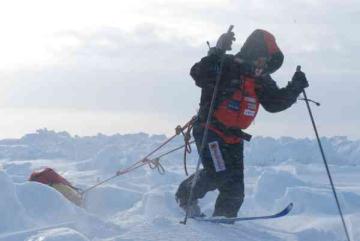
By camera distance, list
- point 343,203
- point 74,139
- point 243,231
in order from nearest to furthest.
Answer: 1. point 243,231
2. point 343,203
3. point 74,139

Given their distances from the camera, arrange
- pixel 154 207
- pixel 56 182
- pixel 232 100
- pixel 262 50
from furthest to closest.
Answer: pixel 56 182 < pixel 154 207 < pixel 262 50 < pixel 232 100

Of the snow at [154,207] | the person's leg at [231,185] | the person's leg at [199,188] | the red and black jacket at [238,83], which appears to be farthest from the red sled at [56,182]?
the red and black jacket at [238,83]

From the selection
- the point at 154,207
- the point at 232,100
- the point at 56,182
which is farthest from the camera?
the point at 56,182

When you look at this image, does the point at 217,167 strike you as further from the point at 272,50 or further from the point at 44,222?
the point at 44,222

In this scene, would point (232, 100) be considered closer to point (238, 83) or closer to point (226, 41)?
point (238, 83)

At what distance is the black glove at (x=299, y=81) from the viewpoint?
5.14 m

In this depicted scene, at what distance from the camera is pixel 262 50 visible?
5.20 meters

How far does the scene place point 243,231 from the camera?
15.5 feet

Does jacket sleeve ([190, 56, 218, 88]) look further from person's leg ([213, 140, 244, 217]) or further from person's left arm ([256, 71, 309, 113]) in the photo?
person's leg ([213, 140, 244, 217])

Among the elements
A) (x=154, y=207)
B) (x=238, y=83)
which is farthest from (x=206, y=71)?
(x=154, y=207)

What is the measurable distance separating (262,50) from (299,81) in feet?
1.27

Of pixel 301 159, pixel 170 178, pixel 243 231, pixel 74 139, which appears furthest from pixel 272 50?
pixel 74 139

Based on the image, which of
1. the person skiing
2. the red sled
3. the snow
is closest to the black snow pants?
the person skiing

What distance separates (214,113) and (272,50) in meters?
0.69
